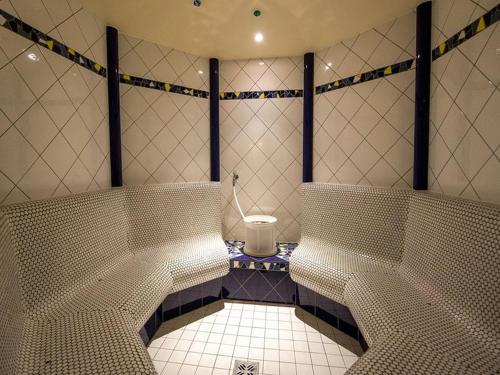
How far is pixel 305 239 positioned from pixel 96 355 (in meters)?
2.02

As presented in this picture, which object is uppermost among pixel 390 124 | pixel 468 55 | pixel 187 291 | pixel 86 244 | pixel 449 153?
pixel 468 55

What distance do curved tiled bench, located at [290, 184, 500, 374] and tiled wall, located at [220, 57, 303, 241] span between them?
596 millimetres

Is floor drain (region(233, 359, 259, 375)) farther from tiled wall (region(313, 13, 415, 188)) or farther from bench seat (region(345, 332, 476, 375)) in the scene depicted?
tiled wall (region(313, 13, 415, 188))

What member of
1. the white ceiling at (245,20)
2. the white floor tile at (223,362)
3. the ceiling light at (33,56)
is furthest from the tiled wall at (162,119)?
the white floor tile at (223,362)

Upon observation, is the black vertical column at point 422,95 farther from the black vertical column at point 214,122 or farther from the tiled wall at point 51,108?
the tiled wall at point 51,108

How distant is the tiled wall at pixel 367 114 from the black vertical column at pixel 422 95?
13cm

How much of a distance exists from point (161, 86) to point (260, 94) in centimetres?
108

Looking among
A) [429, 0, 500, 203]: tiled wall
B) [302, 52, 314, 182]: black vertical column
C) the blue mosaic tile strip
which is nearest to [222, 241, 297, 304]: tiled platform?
the blue mosaic tile strip

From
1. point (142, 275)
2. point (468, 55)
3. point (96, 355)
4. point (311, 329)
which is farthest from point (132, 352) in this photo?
point (468, 55)

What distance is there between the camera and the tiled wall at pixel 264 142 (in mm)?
3039

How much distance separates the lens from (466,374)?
1026 mm

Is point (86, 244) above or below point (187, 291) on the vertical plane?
above

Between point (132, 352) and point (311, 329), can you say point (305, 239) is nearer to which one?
point (311, 329)

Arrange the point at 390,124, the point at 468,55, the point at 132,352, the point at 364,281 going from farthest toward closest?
the point at 390,124 < the point at 364,281 < the point at 468,55 < the point at 132,352
